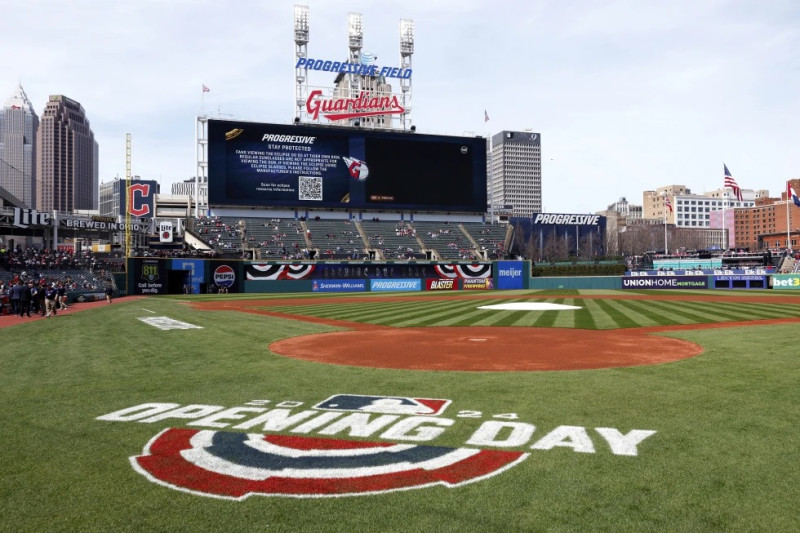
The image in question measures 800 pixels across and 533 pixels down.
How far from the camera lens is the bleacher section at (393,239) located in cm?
6519

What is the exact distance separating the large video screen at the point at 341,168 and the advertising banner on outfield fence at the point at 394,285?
1494 centimetres

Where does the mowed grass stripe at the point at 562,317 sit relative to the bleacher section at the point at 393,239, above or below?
below

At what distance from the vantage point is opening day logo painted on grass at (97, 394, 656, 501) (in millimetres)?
5180

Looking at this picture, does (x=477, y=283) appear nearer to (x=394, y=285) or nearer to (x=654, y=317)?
(x=394, y=285)

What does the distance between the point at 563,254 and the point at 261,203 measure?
56975mm

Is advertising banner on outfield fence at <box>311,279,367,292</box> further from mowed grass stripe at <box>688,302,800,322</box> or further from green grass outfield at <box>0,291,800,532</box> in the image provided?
green grass outfield at <box>0,291,800,532</box>

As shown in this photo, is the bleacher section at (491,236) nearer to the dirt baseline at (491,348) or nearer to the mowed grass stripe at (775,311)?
the mowed grass stripe at (775,311)

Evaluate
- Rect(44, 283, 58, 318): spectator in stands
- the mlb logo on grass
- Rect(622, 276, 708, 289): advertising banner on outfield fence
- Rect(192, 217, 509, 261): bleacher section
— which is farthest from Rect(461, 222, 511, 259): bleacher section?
the mlb logo on grass

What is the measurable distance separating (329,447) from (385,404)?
6.70 ft

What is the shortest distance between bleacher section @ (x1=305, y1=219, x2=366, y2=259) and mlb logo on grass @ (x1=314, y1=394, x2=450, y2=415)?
52.9 meters

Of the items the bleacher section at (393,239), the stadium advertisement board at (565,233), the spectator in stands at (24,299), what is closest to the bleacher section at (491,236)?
the bleacher section at (393,239)

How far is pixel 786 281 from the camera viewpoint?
51000 mm

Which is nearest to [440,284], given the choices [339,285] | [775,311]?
[339,285]

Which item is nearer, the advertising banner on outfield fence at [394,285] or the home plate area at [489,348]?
the home plate area at [489,348]
